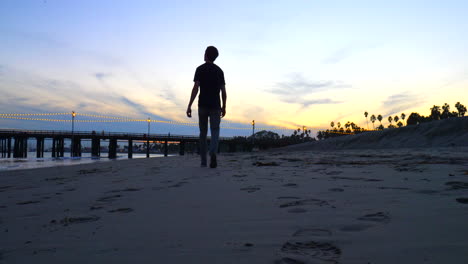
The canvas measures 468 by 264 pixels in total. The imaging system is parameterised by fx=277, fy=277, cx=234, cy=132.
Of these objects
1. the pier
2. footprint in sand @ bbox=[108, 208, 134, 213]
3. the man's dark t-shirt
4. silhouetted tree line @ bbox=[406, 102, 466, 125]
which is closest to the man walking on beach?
the man's dark t-shirt

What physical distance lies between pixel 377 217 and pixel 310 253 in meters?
0.57

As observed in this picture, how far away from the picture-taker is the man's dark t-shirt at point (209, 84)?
4.91 m

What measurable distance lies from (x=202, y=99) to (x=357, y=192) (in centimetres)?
339

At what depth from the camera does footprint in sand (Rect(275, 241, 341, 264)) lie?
0.93 meters

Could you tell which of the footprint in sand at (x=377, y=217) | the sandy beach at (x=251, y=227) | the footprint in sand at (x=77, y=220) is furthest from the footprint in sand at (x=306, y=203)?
the footprint in sand at (x=77, y=220)

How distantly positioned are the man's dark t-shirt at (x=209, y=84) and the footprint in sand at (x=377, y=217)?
375 cm

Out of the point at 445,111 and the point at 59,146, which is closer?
the point at 59,146

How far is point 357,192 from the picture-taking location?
203cm

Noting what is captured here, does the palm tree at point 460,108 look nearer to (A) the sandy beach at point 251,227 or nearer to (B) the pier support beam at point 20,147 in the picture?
(A) the sandy beach at point 251,227

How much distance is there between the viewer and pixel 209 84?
194 inches

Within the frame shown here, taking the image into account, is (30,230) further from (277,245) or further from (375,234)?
(375,234)

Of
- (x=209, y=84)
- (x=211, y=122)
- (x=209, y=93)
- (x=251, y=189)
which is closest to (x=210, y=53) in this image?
(x=209, y=84)

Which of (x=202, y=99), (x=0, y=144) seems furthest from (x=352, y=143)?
(x=0, y=144)

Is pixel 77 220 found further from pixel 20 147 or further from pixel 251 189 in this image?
pixel 20 147
